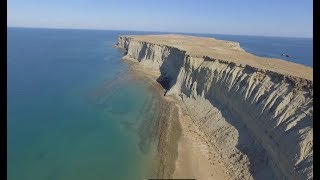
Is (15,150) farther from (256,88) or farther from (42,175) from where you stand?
(256,88)

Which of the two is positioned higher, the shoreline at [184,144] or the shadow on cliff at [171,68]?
the shadow on cliff at [171,68]

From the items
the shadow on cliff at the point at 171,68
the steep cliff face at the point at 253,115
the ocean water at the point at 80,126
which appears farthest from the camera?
the shadow on cliff at the point at 171,68

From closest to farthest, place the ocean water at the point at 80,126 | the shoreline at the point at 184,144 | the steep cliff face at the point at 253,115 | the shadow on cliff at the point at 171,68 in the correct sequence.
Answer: the steep cliff face at the point at 253,115, the shoreline at the point at 184,144, the ocean water at the point at 80,126, the shadow on cliff at the point at 171,68

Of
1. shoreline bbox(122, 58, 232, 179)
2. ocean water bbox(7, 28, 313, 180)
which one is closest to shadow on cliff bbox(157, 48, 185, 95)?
ocean water bbox(7, 28, 313, 180)

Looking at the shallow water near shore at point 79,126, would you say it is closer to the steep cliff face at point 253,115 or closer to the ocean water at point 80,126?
the ocean water at point 80,126

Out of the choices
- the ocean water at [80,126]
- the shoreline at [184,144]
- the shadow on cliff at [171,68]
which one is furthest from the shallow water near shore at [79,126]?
the shadow on cliff at [171,68]

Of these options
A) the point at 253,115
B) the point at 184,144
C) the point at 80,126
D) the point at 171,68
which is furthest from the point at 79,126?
the point at 171,68
